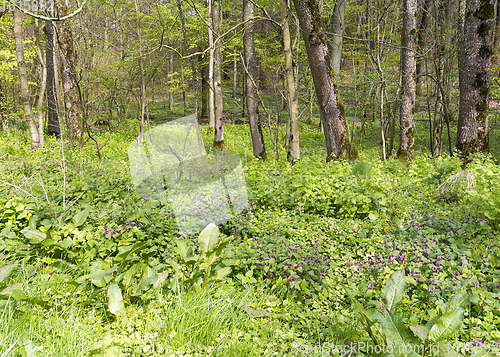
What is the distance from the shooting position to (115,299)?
6.88 feet

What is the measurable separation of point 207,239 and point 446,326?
1789mm

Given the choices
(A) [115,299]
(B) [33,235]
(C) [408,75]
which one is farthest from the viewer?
(C) [408,75]

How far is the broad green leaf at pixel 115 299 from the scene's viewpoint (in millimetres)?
2072

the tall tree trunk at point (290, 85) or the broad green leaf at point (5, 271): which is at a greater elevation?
the tall tree trunk at point (290, 85)

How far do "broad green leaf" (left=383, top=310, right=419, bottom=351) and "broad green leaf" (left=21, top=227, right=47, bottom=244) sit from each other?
3.04m

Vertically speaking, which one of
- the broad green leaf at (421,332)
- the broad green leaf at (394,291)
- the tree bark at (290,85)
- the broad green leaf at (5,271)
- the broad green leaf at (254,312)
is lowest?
the broad green leaf at (254,312)

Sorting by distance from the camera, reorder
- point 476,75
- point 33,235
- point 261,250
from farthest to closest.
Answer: point 476,75 < point 261,250 < point 33,235

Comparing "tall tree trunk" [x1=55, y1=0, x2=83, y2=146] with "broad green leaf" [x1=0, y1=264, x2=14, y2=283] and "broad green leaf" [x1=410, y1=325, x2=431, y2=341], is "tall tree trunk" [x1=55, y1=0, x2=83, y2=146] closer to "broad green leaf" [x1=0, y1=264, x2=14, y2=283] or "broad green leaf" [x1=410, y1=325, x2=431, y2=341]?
"broad green leaf" [x1=0, y1=264, x2=14, y2=283]

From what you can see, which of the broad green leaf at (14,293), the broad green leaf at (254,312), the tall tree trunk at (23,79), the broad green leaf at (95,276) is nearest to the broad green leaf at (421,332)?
the broad green leaf at (254,312)

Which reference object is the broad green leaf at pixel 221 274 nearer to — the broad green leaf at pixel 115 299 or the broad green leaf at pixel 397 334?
the broad green leaf at pixel 115 299

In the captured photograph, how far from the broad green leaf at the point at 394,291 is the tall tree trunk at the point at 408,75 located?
7.49 m

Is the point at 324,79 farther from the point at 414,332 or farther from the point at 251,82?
the point at 414,332

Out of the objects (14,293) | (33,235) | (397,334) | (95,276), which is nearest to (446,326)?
(397,334)

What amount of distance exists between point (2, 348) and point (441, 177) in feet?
21.2
